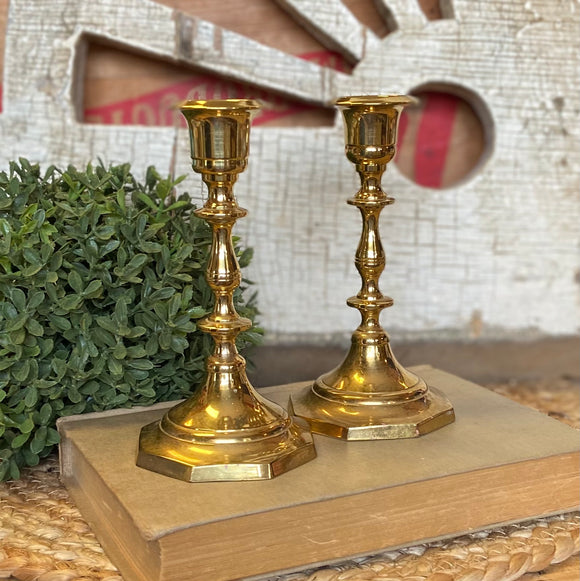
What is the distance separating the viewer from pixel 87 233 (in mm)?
785

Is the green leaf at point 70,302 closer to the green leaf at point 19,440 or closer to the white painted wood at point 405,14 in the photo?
the green leaf at point 19,440

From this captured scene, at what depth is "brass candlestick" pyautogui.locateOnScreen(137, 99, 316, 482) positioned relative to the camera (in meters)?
0.66

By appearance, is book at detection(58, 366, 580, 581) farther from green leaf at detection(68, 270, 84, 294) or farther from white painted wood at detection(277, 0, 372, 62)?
white painted wood at detection(277, 0, 372, 62)

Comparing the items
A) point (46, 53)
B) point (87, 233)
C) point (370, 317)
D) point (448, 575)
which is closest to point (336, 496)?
point (448, 575)

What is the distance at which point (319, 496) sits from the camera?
648mm

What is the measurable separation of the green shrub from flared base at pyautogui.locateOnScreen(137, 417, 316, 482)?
4.0 inches

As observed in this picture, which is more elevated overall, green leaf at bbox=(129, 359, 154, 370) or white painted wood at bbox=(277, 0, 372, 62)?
white painted wood at bbox=(277, 0, 372, 62)

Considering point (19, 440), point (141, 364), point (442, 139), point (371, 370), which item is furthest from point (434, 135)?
point (19, 440)

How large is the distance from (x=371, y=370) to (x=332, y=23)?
479 millimetres

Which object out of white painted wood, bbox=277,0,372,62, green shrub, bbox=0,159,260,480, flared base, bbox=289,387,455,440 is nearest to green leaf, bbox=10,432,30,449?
green shrub, bbox=0,159,260,480

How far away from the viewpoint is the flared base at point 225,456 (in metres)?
0.67

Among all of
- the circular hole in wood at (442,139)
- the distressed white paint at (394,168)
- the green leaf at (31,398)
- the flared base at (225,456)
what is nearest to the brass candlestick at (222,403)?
the flared base at (225,456)

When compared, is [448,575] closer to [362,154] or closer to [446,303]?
[362,154]

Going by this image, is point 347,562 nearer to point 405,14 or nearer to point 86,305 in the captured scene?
point 86,305
